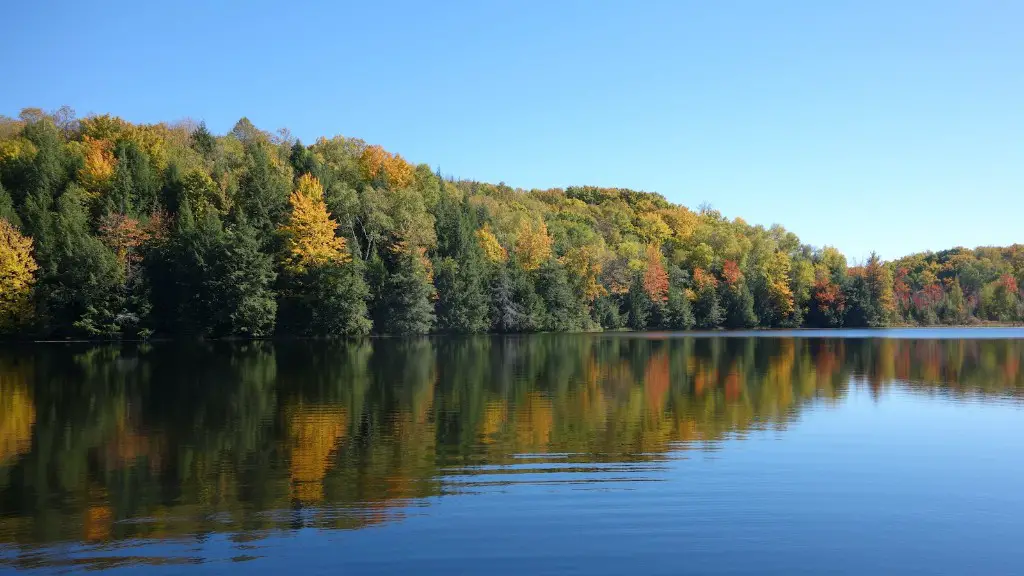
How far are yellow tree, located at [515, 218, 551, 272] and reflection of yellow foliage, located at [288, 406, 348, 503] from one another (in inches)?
2751

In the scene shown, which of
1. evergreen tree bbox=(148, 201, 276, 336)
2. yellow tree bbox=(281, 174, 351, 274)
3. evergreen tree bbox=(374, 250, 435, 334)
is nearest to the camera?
evergreen tree bbox=(148, 201, 276, 336)

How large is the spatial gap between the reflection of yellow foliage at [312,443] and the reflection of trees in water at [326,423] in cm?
5

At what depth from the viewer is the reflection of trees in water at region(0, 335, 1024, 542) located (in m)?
10.8

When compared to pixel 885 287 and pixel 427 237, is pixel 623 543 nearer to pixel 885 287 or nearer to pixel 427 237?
pixel 427 237

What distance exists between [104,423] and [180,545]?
10.6m

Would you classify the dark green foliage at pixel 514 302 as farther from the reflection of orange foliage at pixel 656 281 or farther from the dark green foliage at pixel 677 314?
the dark green foliage at pixel 677 314

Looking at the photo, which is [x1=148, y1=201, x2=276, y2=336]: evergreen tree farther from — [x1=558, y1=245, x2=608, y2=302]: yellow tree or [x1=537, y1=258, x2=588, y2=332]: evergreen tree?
[x1=558, y1=245, x2=608, y2=302]: yellow tree

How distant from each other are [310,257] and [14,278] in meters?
22.6

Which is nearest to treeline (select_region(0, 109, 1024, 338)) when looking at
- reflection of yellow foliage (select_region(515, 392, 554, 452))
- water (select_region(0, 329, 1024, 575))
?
water (select_region(0, 329, 1024, 575))

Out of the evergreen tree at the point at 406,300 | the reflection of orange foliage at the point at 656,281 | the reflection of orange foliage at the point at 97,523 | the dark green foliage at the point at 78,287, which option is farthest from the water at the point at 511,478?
the reflection of orange foliage at the point at 656,281

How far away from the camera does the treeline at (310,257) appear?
6194cm

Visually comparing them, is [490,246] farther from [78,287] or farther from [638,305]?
[78,287]

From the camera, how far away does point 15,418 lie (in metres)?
18.7

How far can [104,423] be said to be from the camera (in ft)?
58.6
